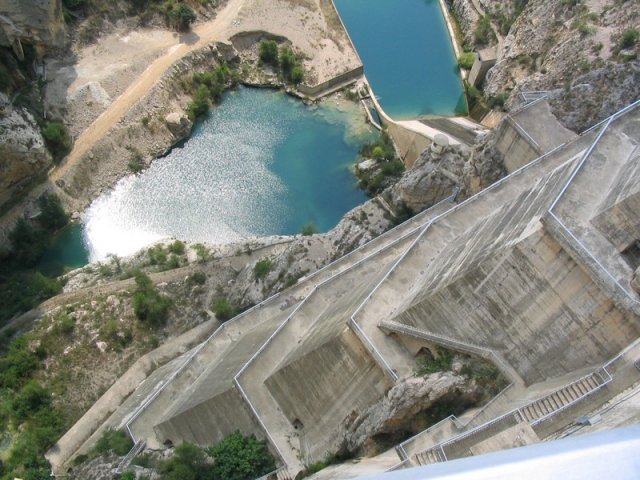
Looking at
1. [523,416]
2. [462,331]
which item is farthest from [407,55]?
[523,416]

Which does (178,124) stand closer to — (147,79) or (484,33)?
(147,79)

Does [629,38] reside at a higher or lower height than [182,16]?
lower

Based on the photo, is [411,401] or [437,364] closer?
[411,401]

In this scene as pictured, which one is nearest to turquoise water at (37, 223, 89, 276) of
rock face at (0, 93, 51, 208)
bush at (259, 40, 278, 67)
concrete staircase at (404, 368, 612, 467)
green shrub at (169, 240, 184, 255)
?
rock face at (0, 93, 51, 208)

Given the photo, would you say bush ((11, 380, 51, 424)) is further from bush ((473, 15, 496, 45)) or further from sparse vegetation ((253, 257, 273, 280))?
bush ((473, 15, 496, 45))

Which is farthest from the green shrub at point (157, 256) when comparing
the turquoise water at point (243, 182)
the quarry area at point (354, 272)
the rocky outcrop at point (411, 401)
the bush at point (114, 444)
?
the rocky outcrop at point (411, 401)

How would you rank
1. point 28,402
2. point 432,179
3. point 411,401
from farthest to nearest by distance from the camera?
1. point 432,179
2. point 28,402
3. point 411,401
